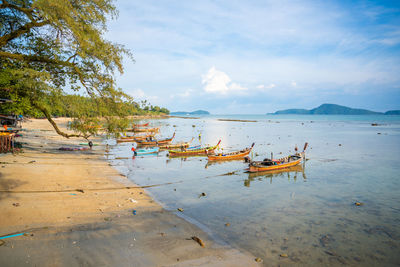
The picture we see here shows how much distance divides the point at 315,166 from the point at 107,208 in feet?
72.9

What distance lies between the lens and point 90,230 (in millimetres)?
7633

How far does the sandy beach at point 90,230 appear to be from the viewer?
6191mm

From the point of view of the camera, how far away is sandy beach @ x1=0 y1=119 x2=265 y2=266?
20.3 feet

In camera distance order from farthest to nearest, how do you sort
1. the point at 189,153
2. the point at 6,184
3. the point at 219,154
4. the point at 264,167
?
the point at 189,153 → the point at 219,154 → the point at 264,167 → the point at 6,184

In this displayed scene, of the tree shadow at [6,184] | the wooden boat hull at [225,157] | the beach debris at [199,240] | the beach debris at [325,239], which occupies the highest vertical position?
the tree shadow at [6,184]

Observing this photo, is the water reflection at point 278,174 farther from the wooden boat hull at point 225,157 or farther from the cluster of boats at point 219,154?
the wooden boat hull at point 225,157

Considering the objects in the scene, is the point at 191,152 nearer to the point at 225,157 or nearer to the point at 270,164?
→ the point at 225,157

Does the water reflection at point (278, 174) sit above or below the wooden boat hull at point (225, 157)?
below

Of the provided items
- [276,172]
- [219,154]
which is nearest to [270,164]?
[276,172]

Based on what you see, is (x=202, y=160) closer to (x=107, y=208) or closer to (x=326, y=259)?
(x=107, y=208)

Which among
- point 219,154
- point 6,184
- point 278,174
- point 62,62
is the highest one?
point 62,62

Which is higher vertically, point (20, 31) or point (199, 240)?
point (20, 31)

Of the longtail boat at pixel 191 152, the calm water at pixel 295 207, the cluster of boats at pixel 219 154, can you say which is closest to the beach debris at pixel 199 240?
the calm water at pixel 295 207

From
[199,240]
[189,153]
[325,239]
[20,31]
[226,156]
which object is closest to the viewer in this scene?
[199,240]
